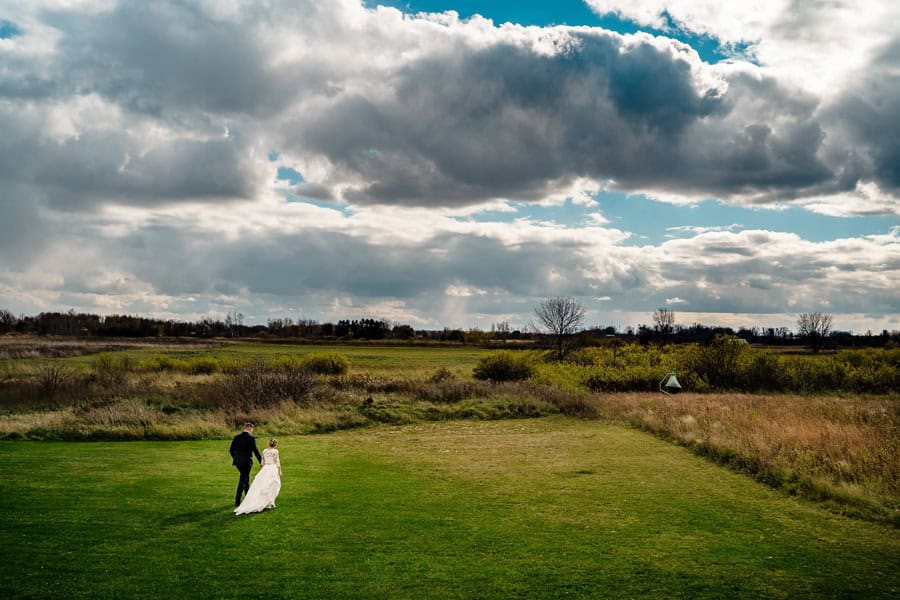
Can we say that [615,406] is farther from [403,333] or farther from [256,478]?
[403,333]

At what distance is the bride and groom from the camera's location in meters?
12.9

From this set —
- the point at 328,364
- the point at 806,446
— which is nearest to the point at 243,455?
the point at 806,446

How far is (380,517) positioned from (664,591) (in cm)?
574

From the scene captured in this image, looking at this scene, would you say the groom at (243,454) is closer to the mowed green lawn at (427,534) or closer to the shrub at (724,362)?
the mowed green lawn at (427,534)

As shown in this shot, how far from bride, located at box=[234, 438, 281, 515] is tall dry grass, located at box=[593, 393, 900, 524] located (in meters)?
12.2

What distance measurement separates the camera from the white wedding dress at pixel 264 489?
12883 millimetres

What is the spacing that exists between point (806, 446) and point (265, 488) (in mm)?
15508

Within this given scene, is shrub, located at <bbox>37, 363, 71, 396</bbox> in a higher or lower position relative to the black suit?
lower

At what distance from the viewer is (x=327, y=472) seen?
1783 centimetres

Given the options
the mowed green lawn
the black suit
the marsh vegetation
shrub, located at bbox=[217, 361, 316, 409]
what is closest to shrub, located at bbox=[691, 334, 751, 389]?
the marsh vegetation

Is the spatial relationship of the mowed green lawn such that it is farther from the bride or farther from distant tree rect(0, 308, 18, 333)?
distant tree rect(0, 308, 18, 333)

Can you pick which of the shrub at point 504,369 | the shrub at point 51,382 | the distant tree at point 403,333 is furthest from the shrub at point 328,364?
the distant tree at point 403,333

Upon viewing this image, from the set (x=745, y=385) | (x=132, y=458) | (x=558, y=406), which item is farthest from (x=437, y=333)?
(x=132, y=458)

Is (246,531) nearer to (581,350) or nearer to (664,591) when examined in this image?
(664,591)
